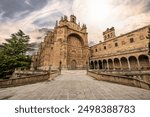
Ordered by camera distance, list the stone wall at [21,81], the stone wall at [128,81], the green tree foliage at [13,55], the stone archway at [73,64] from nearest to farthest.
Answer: the stone wall at [128,81]
the stone wall at [21,81]
the green tree foliage at [13,55]
the stone archway at [73,64]

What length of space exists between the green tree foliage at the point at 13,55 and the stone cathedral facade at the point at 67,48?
26.3 ft

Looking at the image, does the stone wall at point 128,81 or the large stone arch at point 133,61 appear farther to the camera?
the large stone arch at point 133,61

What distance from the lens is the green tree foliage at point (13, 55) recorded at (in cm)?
1986

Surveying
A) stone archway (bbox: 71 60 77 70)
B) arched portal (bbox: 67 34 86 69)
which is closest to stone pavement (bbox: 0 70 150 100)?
arched portal (bbox: 67 34 86 69)

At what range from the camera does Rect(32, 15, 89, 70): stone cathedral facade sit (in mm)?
29641

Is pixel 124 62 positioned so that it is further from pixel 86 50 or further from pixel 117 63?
pixel 86 50

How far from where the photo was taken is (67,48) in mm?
31766

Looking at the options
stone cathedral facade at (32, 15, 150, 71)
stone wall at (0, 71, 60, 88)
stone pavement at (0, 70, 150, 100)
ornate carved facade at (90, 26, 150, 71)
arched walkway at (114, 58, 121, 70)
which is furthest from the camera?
arched walkway at (114, 58, 121, 70)

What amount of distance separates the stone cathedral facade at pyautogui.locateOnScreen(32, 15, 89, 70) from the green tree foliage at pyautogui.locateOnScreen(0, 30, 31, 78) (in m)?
8.03

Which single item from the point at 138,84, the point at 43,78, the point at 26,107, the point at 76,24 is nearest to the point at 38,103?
the point at 26,107

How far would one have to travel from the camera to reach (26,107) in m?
2.92

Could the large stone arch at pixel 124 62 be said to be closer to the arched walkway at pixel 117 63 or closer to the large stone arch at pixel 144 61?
the arched walkway at pixel 117 63

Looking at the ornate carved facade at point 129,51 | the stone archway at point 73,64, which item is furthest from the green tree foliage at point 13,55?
the ornate carved facade at point 129,51

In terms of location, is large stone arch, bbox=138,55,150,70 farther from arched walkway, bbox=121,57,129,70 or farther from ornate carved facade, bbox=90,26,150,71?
arched walkway, bbox=121,57,129,70
